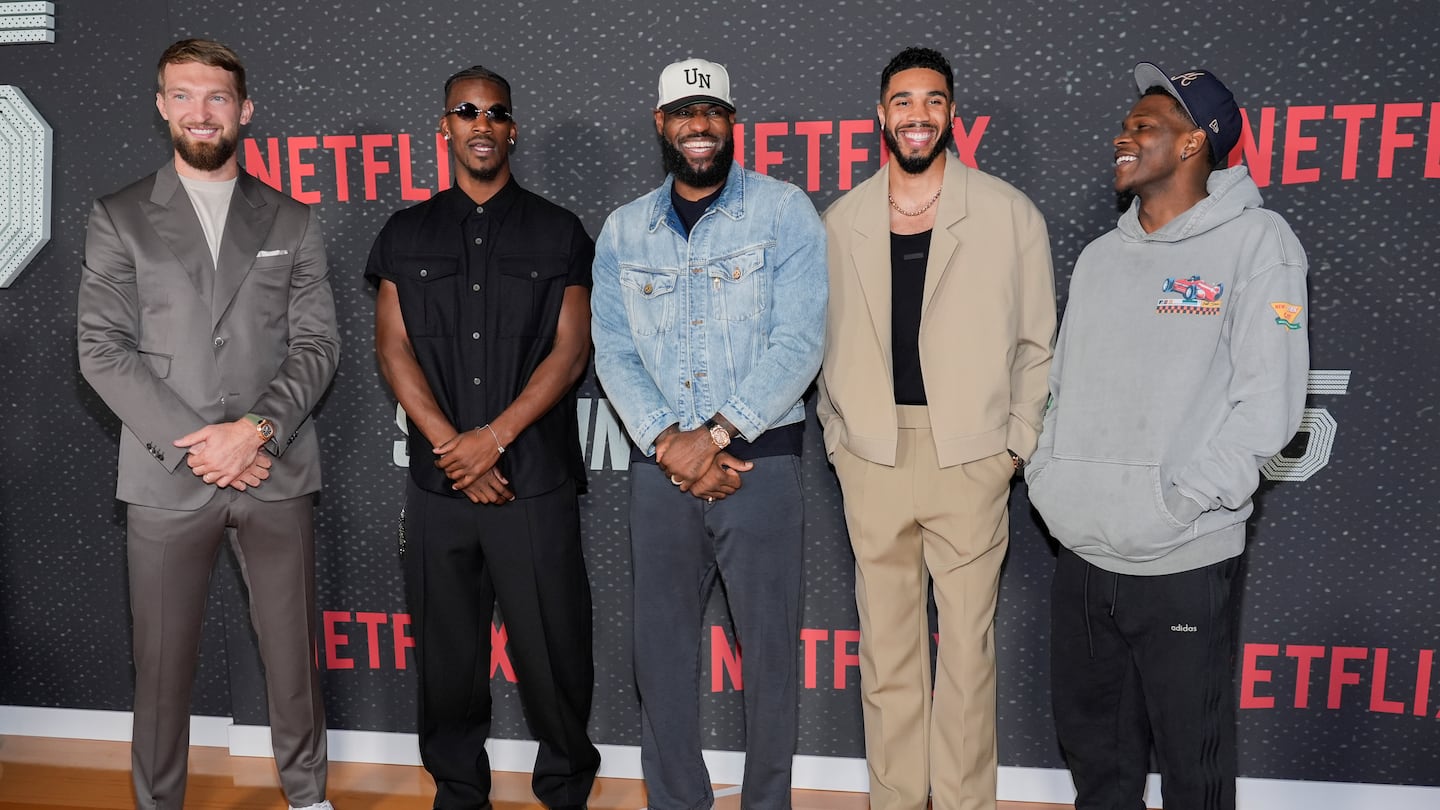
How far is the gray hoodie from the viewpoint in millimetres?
2084

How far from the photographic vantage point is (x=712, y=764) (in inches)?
127

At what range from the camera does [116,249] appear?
8.36ft

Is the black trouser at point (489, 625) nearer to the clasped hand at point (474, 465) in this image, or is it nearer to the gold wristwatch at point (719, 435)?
the clasped hand at point (474, 465)

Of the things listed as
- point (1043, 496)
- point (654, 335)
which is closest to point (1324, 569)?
point (1043, 496)

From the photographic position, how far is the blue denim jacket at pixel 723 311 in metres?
2.42

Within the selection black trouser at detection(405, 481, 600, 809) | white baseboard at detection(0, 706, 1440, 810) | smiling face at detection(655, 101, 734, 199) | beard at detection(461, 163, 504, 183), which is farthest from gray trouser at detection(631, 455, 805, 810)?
beard at detection(461, 163, 504, 183)

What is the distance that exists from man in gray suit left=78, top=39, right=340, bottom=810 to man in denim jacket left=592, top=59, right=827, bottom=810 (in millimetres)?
877

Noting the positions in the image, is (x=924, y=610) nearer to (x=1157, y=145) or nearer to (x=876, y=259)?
(x=876, y=259)

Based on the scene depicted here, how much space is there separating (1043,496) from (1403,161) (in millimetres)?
1480

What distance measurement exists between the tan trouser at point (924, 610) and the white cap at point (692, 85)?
0.93m

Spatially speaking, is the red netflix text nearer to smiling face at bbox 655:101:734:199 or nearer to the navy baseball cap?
the navy baseball cap

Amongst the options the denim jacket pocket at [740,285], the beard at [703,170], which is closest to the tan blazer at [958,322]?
the denim jacket pocket at [740,285]

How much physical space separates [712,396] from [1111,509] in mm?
969

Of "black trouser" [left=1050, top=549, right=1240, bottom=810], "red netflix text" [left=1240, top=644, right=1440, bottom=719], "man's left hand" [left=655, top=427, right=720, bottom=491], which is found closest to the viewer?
"black trouser" [left=1050, top=549, right=1240, bottom=810]
